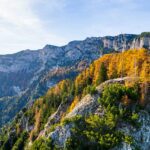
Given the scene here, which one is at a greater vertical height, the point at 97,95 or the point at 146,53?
the point at 146,53

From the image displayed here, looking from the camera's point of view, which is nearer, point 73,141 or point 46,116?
point 73,141

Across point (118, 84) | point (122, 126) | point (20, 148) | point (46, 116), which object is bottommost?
point (20, 148)

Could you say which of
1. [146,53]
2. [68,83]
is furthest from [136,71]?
[68,83]

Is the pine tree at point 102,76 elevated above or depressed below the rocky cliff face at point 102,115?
above

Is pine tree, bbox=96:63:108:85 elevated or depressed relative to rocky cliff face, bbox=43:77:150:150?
elevated

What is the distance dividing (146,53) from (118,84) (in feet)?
128

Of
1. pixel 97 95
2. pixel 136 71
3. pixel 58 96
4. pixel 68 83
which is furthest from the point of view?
pixel 68 83

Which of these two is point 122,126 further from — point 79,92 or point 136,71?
point 79,92

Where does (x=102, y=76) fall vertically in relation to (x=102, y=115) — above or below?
above

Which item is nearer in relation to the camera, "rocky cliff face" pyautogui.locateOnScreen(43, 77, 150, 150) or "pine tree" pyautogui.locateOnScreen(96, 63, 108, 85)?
"rocky cliff face" pyautogui.locateOnScreen(43, 77, 150, 150)

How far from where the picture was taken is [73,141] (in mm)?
96500

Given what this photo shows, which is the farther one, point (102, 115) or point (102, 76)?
point (102, 76)

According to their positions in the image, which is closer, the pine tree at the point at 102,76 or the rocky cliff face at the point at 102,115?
the rocky cliff face at the point at 102,115

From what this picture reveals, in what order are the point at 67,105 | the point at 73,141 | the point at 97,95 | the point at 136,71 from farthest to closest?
the point at 67,105, the point at 136,71, the point at 97,95, the point at 73,141
